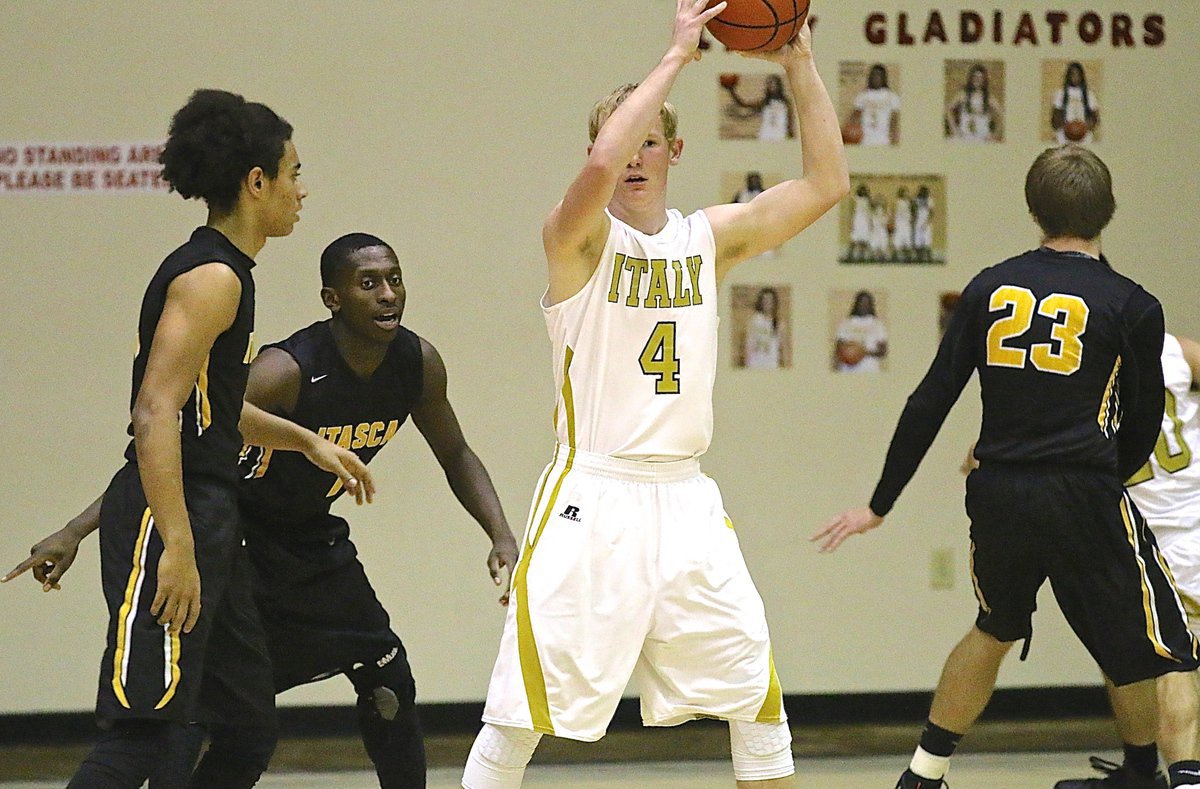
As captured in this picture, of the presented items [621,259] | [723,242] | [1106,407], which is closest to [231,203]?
[621,259]

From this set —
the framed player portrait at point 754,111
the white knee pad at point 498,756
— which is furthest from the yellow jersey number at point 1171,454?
the white knee pad at point 498,756

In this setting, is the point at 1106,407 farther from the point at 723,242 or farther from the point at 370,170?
the point at 370,170

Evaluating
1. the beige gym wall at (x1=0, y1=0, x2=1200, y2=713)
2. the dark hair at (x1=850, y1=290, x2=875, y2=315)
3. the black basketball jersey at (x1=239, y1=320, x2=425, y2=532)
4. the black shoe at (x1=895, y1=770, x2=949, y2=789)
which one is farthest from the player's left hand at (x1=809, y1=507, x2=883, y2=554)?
the dark hair at (x1=850, y1=290, x2=875, y2=315)

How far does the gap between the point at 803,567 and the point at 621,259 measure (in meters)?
3.01

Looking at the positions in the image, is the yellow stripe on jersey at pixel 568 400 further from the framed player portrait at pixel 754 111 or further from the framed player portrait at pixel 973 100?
the framed player portrait at pixel 973 100

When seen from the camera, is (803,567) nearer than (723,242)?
No

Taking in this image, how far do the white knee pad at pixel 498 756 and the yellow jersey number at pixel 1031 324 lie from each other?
1.55m

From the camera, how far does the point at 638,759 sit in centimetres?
560

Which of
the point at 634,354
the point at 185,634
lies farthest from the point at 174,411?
the point at 634,354

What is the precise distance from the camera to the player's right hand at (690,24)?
3.04 meters

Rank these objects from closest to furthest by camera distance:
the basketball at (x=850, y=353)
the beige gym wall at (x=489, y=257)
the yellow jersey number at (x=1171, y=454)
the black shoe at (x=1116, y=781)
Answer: the black shoe at (x=1116, y=781), the yellow jersey number at (x=1171, y=454), the beige gym wall at (x=489, y=257), the basketball at (x=850, y=353)

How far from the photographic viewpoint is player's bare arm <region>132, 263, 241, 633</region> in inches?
113

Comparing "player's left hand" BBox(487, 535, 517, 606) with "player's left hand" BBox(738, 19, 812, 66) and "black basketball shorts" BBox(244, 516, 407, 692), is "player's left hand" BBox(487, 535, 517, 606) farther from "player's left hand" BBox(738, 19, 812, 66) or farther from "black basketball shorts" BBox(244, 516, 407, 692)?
"player's left hand" BBox(738, 19, 812, 66)

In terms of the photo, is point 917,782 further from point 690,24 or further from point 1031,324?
point 690,24
